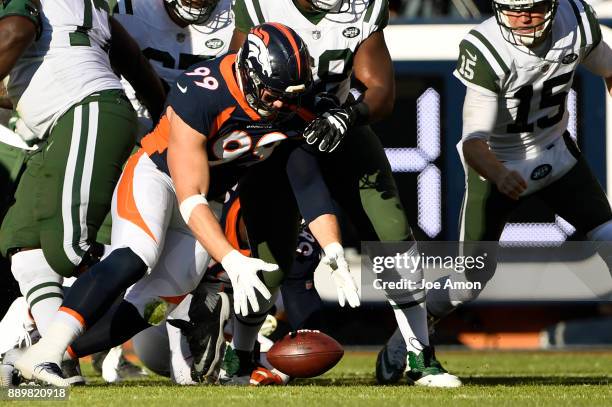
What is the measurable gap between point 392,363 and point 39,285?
153cm

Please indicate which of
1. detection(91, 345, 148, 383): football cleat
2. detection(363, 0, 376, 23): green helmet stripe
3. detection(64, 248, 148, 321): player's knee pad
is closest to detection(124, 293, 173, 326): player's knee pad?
detection(64, 248, 148, 321): player's knee pad

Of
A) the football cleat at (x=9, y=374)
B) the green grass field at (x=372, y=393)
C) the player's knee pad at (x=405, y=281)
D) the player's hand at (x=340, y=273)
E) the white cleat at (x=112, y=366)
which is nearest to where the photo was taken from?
the green grass field at (x=372, y=393)

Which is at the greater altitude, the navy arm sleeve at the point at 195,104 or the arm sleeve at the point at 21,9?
the arm sleeve at the point at 21,9

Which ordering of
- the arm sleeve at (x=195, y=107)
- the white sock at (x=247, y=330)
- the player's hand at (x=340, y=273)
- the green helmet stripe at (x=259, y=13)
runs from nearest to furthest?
1. the player's hand at (x=340, y=273)
2. the arm sleeve at (x=195, y=107)
3. the green helmet stripe at (x=259, y=13)
4. the white sock at (x=247, y=330)

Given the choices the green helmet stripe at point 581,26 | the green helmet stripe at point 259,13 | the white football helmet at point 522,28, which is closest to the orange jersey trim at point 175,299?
the green helmet stripe at point 259,13

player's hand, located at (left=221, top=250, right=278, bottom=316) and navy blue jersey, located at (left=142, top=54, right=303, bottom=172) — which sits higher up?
navy blue jersey, located at (left=142, top=54, right=303, bottom=172)

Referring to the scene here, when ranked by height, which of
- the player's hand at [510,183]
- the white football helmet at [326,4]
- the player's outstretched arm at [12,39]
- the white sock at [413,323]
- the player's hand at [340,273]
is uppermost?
the white football helmet at [326,4]

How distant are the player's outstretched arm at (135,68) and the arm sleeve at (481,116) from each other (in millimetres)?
1366

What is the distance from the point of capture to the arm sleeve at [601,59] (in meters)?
5.78

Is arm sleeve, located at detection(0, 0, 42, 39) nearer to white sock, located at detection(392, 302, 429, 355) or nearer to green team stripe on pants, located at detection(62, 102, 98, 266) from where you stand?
green team stripe on pants, located at detection(62, 102, 98, 266)

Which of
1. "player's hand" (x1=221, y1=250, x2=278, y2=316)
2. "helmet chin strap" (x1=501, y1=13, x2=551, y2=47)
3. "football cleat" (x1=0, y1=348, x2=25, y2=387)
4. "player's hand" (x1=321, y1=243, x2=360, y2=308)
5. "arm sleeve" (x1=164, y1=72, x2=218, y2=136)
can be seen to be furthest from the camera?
"helmet chin strap" (x1=501, y1=13, x2=551, y2=47)

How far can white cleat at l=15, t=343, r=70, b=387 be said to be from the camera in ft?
14.2

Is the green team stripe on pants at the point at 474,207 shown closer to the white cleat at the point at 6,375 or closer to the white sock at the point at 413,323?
the white sock at the point at 413,323

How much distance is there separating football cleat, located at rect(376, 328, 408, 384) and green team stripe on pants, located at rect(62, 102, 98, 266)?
1456 mm
